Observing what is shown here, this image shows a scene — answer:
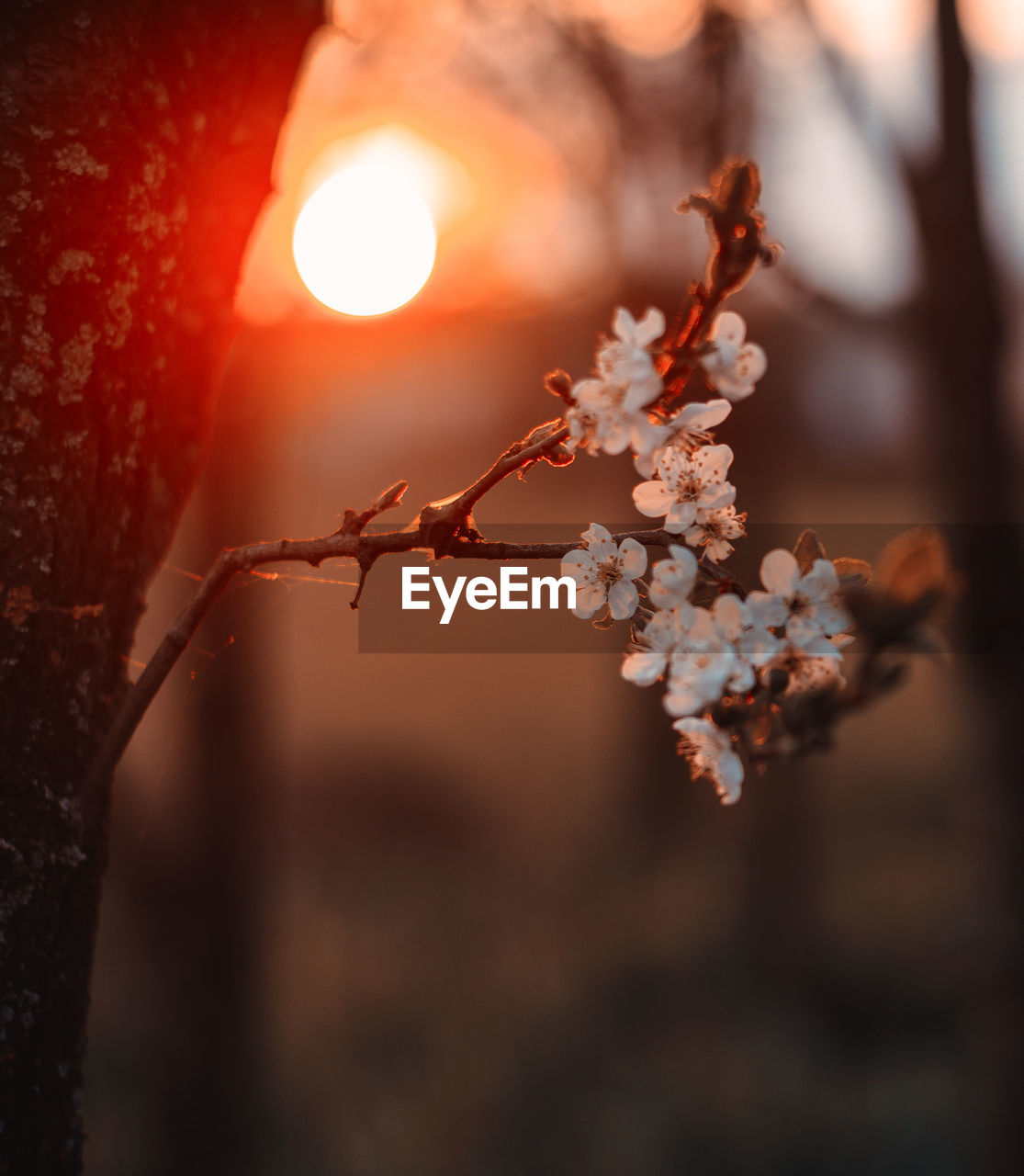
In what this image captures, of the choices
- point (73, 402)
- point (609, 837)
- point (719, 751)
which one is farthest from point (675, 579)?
point (609, 837)

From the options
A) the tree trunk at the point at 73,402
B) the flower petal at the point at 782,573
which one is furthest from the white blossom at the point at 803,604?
the tree trunk at the point at 73,402

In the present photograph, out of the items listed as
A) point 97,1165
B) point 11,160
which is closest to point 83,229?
point 11,160

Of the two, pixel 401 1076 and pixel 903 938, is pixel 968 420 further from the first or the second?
pixel 401 1076

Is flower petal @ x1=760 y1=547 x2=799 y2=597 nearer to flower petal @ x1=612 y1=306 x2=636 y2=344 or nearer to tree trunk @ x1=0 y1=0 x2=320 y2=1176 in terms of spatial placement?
flower petal @ x1=612 y1=306 x2=636 y2=344

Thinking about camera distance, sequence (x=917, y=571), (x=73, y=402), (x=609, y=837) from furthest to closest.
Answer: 1. (x=609, y=837)
2. (x=73, y=402)
3. (x=917, y=571)

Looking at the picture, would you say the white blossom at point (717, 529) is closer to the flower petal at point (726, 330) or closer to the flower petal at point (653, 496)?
the flower petal at point (653, 496)

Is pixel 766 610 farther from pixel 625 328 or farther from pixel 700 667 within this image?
pixel 625 328

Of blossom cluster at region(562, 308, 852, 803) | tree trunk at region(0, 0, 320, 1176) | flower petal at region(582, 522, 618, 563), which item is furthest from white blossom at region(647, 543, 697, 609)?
tree trunk at region(0, 0, 320, 1176)

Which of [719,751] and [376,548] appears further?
[376,548]
